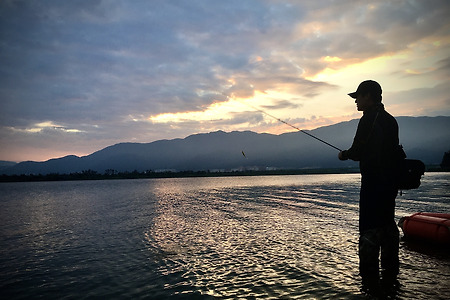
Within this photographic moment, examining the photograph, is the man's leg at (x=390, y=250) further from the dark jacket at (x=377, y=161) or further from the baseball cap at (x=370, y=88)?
the baseball cap at (x=370, y=88)

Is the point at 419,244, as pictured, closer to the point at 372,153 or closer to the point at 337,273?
the point at 337,273

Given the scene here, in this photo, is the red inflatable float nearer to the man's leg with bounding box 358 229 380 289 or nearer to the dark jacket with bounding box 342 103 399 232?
the man's leg with bounding box 358 229 380 289

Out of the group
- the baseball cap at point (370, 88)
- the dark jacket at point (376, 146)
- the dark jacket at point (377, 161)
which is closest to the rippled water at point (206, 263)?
the dark jacket at point (377, 161)

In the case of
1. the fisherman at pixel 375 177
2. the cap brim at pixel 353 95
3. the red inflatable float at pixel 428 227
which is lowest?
the red inflatable float at pixel 428 227

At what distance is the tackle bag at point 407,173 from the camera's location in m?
5.97

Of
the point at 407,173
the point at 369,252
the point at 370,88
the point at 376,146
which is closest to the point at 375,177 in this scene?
the point at 376,146

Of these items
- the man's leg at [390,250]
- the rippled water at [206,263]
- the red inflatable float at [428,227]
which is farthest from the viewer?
the red inflatable float at [428,227]

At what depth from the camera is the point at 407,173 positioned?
6008 millimetres

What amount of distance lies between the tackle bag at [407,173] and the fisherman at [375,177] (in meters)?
0.17

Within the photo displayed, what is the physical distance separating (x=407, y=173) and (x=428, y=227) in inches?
243

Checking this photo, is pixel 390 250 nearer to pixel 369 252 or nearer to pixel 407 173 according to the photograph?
pixel 369 252

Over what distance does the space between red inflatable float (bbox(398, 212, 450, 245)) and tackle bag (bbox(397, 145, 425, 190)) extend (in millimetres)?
5460

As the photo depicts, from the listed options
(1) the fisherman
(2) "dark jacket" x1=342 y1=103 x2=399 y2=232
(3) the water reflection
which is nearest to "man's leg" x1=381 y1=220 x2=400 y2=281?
Answer: (1) the fisherman

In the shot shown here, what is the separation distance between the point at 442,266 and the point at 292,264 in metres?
4.40
